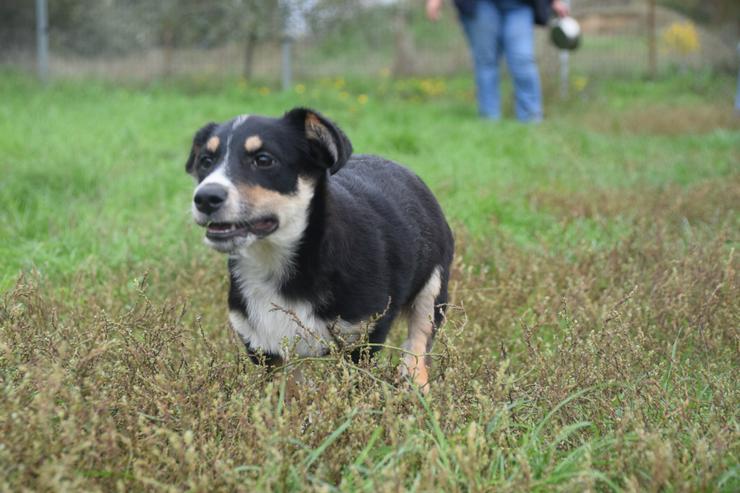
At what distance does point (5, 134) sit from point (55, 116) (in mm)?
1618

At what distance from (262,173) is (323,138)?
275 millimetres

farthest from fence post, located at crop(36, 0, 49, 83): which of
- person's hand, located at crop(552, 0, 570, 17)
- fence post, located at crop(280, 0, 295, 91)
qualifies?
person's hand, located at crop(552, 0, 570, 17)

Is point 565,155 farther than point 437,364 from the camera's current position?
Yes

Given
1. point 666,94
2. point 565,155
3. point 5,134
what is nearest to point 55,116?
point 5,134

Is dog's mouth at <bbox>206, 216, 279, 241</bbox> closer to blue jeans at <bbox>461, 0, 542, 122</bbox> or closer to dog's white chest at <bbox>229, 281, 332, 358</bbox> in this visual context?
dog's white chest at <bbox>229, 281, 332, 358</bbox>

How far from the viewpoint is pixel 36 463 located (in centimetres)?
211

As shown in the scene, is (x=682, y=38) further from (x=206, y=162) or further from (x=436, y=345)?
(x=206, y=162)

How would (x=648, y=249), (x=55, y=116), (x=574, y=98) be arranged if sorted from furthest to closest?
(x=574, y=98) → (x=55, y=116) → (x=648, y=249)

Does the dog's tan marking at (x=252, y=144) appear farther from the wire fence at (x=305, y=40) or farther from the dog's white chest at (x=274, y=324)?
the wire fence at (x=305, y=40)

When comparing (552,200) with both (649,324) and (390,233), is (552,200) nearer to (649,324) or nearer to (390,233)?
(649,324)

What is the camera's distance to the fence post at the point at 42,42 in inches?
553

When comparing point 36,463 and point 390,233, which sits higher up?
point 390,233

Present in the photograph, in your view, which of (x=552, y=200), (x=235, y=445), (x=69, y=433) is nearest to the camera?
(x=69, y=433)

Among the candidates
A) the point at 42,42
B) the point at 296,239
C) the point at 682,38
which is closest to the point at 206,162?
the point at 296,239
